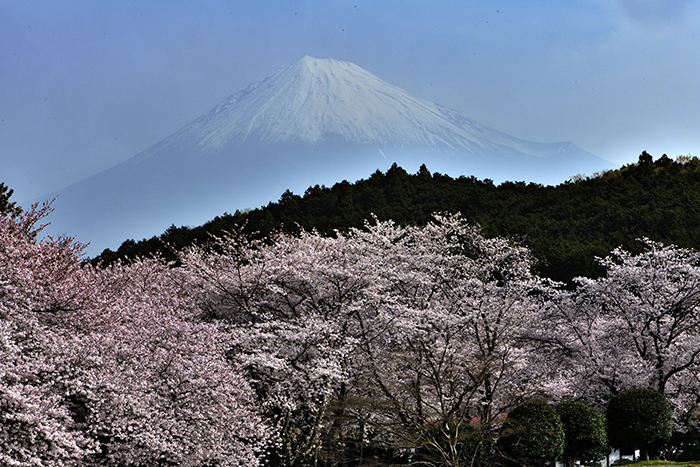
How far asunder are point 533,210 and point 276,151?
4488cm

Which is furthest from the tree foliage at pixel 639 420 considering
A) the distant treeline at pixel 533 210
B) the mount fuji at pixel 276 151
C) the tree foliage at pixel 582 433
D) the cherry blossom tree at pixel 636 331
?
the mount fuji at pixel 276 151

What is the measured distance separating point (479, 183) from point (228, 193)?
146 feet

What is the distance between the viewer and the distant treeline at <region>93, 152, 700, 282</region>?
29.5 m

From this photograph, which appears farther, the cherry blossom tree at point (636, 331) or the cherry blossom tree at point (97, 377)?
the cherry blossom tree at point (636, 331)

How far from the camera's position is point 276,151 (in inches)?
3054

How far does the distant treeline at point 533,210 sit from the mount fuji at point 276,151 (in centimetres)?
3020

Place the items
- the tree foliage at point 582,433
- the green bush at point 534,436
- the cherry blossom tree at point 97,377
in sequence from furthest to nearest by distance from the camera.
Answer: the tree foliage at point 582,433 < the green bush at point 534,436 < the cherry blossom tree at point 97,377

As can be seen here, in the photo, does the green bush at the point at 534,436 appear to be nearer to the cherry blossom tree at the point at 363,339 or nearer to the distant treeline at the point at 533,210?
the cherry blossom tree at the point at 363,339

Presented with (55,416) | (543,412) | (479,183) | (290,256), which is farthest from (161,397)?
(479,183)

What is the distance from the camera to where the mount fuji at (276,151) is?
78.4 meters

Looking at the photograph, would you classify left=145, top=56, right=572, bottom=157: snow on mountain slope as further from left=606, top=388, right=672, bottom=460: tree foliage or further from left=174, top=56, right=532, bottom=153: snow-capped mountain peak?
left=606, top=388, right=672, bottom=460: tree foliage

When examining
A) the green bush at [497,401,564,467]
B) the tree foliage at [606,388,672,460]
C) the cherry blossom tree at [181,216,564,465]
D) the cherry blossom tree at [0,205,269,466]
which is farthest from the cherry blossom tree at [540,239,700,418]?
the cherry blossom tree at [0,205,269,466]

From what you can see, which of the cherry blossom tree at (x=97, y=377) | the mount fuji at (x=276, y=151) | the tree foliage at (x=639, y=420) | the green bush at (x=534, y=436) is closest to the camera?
the cherry blossom tree at (x=97, y=377)

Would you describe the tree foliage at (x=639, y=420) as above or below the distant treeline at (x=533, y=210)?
below
